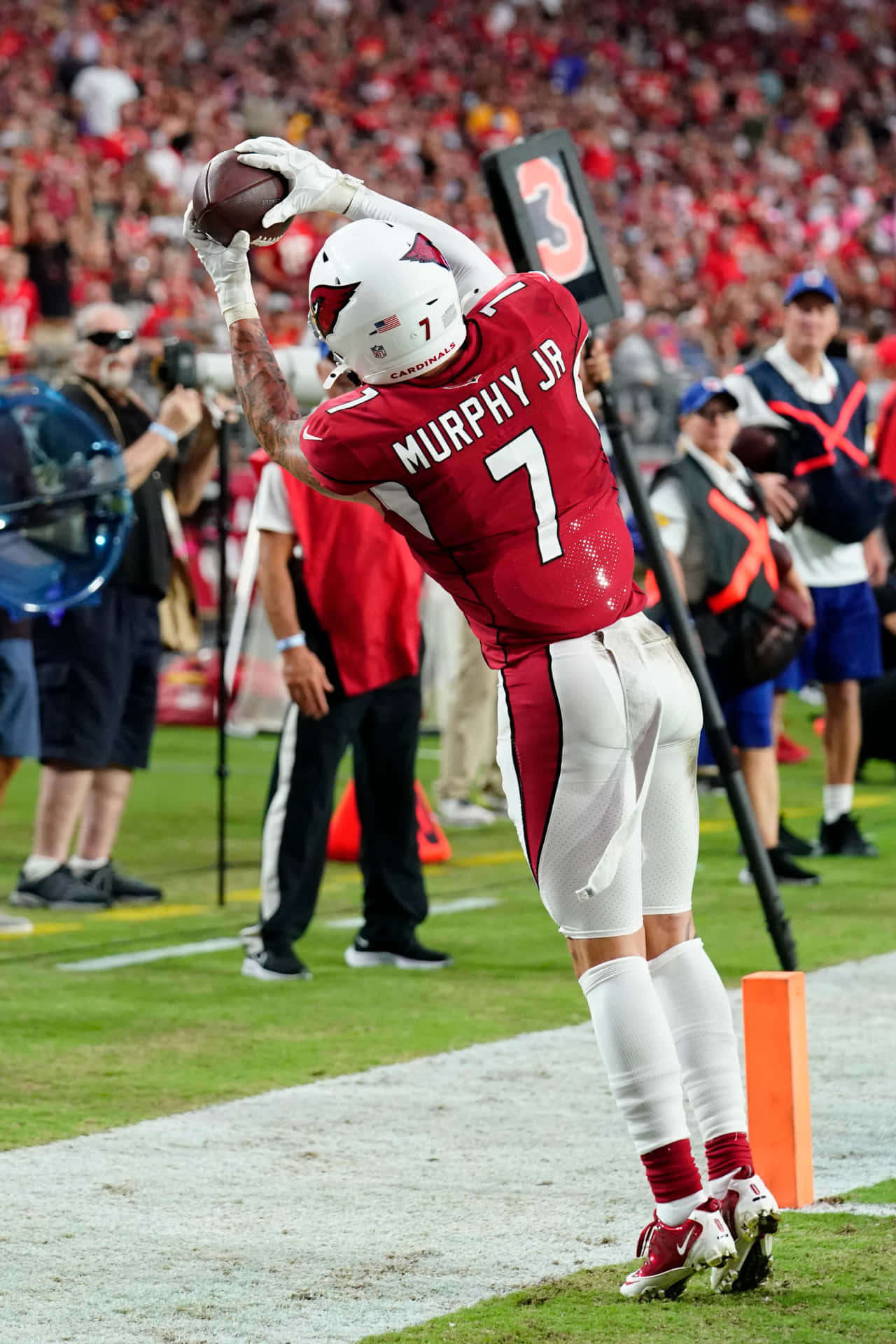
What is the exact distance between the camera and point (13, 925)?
7.73m

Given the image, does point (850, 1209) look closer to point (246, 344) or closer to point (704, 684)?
point (704, 684)

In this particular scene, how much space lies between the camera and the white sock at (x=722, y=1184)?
12.5 feet

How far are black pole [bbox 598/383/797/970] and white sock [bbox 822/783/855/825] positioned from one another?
3433 mm

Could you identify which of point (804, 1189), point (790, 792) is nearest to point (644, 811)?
point (804, 1189)

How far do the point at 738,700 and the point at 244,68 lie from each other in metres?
18.4

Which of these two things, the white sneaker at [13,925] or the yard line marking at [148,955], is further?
the white sneaker at [13,925]

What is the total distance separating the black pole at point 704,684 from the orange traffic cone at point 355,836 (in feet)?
12.0

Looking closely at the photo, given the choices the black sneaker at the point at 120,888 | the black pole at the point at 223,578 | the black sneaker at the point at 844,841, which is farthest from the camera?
the black sneaker at the point at 844,841

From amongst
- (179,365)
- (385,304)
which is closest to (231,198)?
(385,304)

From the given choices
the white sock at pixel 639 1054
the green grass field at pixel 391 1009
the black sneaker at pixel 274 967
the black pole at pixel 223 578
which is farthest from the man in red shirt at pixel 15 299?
the white sock at pixel 639 1054

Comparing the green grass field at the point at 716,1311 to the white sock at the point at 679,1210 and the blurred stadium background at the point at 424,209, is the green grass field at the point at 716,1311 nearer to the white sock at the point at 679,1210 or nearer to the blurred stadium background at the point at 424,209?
the blurred stadium background at the point at 424,209

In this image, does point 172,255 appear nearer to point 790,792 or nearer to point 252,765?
point 252,765

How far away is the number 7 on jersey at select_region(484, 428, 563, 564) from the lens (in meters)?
3.77

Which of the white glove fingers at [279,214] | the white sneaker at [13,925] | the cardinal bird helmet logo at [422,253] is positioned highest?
the white glove fingers at [279,214]
